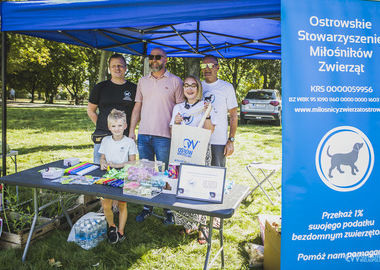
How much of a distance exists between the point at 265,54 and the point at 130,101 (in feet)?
10.3

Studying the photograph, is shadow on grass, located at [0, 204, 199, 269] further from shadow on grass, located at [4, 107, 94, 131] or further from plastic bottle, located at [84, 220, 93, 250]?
shadow on grass, located at [4, 107, 94, 131]

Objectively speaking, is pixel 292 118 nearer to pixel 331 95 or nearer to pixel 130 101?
pixel 331 95

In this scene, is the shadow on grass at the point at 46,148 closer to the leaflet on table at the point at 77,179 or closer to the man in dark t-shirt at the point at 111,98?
the man in dark t-shirt at the point at 111,98

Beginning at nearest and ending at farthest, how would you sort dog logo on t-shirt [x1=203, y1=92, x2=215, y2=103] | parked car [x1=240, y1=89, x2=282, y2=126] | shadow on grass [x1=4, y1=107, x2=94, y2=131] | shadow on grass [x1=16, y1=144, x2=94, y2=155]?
dog logo on t-shirt [x1=203, y1=92, x2=215, y2=103]
shadow on grass [x1=16, y1=144, x2=94, y2=155]
shadow on grass [x1=4, y1=107, x2=94, y2=131]
parked car [x1=240, y1=89, x2=282, y2=126]

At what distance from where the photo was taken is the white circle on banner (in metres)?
1.89

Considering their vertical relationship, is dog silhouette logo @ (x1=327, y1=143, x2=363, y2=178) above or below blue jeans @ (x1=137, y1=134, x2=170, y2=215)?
above

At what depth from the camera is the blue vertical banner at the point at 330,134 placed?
6.06ft

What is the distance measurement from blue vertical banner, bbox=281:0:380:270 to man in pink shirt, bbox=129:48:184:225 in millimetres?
1713

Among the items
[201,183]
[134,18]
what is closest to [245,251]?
[201,183]

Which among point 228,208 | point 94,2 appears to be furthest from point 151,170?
point 94,2

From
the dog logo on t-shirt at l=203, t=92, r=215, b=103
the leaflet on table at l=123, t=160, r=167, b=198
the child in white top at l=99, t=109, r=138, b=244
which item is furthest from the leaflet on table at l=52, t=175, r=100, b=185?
the dog logo on t-shirt at l=203, t=92, r=215, b=103

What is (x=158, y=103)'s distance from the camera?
335cm

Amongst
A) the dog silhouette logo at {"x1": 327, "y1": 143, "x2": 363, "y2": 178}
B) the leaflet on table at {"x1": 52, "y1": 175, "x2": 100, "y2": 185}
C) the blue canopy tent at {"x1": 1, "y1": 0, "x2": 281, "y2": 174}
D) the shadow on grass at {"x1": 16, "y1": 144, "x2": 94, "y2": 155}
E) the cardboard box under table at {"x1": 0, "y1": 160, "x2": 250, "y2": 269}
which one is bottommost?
the shadow on grass at {"x1": 16, "y1": 144, "x2": 94, "y2": 155}

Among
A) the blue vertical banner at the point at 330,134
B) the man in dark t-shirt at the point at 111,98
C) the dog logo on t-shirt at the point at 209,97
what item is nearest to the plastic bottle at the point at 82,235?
the man in dark t-shirt at the point at 111,98
